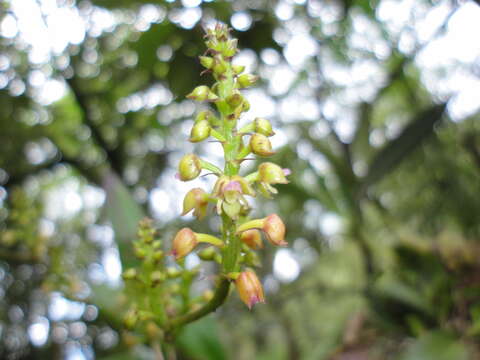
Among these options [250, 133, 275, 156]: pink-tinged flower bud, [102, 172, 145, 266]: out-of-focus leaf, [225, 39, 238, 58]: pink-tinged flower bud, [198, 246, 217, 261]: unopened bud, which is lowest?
[102, 172, 145, 266]: out-of-focus leaf

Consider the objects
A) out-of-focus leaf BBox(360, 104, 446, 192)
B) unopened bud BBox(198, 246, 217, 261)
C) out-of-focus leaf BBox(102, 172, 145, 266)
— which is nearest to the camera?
unopened bud BBox(198, 246, 217, 261)

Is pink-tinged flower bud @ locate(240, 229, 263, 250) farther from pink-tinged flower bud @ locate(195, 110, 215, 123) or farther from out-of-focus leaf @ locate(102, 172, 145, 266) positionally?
out-of-focus leaf @ locate(102, 172, 145, 266)

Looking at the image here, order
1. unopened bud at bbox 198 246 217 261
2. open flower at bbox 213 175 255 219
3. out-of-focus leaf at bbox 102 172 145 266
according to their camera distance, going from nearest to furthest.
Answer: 1. open flower at bbox 213 175 255 219
2. unopened bud at bbox 198 246 217 261
3. out-of-focus leaf at bbox 102 172 145 266

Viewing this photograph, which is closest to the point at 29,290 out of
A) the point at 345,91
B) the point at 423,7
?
the point at 345,91

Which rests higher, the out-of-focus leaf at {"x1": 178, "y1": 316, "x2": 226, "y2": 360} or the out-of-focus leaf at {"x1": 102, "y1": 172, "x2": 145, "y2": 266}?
the out-of-focus leaf at {"x1": 102, "y1": 172, "x2": 145, "y2": 266}

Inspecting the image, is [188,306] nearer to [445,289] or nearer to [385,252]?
[445,289]

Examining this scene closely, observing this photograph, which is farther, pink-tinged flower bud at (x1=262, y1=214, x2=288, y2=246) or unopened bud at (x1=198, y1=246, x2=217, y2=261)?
unopened bud at (x1=198, y1=246, x2=217, y2=261)

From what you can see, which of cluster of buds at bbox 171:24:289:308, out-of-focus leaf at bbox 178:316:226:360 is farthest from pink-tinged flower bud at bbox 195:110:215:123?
out-of-focus leaf at bbox 178:316:226:360
